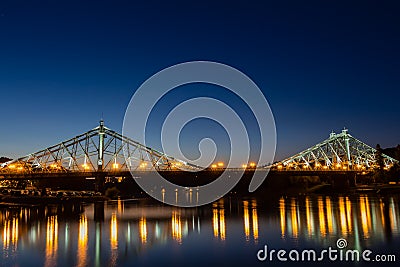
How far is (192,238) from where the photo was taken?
2364cm

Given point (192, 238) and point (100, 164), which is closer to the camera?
point (192, 238)

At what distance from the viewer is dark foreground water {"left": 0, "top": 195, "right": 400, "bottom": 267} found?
17.9 meters

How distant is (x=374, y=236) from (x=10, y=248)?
65.9 feet

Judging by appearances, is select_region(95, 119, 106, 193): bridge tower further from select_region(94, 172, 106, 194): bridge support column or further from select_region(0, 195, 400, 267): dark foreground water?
select_region(0, 195, 400, 267): dark foreground water

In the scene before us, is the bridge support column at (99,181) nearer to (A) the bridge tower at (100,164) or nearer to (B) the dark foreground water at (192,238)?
(A) the bridge tower at (100,164)

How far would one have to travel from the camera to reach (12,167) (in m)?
62.4

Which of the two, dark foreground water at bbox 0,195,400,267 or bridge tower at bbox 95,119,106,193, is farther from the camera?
bridge tower at bbox 95,119,106,193

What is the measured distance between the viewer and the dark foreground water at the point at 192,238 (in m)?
17.9

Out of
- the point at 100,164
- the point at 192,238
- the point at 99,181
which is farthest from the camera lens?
the point at 100,164

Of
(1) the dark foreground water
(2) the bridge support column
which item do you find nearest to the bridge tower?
(2) the bridge support column

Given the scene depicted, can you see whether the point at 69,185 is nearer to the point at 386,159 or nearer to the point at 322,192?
the point at 322,192

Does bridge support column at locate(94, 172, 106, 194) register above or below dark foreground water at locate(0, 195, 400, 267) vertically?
above

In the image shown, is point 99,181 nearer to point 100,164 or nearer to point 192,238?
point 100,164

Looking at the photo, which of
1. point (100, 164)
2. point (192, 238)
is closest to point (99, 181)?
point (100, 164)
